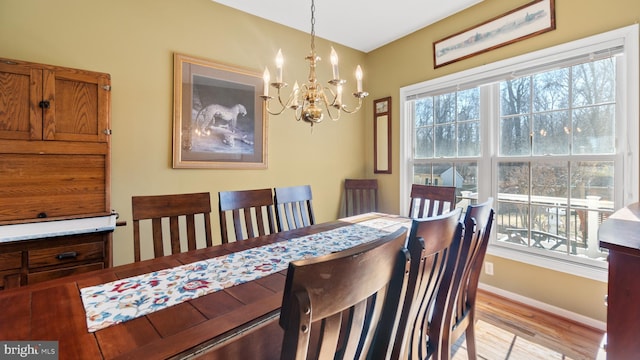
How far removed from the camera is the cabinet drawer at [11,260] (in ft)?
4.55

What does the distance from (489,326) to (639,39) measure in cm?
221

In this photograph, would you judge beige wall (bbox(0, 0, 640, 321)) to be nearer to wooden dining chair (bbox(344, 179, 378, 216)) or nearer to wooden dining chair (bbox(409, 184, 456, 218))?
wooden dining chair (bbox(344, 179, 378, 216))

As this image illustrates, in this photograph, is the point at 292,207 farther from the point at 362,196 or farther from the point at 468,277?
the point at 362,196

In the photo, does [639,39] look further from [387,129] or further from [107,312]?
[107,312]

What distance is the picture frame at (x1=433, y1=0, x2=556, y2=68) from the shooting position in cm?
225

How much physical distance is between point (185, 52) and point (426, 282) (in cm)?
258

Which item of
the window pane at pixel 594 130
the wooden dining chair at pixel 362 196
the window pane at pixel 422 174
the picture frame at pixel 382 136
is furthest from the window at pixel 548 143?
the wooden dining chair at pixel 362 196

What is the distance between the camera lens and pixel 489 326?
2102 millimetres

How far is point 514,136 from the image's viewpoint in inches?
98.9

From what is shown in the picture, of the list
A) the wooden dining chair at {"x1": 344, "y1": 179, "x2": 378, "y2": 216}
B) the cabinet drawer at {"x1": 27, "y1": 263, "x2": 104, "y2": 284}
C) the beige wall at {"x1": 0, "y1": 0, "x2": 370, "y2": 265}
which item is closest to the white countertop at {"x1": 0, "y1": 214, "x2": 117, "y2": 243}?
the cabinet drawer at {"x1": 27, "y1": 263, "x2": 104, "y2": 284}

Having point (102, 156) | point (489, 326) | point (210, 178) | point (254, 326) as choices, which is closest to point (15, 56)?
point (102, 156)

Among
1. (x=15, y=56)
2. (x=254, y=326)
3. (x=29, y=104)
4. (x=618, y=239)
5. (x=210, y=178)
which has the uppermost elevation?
(x=15, y=56)

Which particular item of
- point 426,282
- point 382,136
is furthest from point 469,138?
point 426,282

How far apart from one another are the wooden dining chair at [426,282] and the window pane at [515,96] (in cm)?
200
